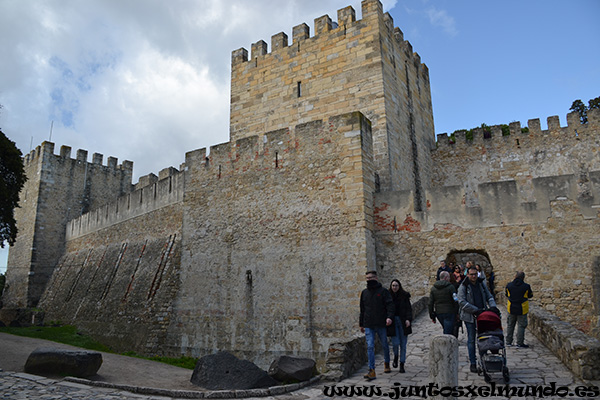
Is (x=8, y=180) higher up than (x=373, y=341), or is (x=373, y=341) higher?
(x=8, y=180)

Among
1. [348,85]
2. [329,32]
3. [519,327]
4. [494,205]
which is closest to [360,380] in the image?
[519,327]

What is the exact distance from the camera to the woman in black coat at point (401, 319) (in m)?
6.93

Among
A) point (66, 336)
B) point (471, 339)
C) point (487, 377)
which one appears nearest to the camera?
point (487, 377)

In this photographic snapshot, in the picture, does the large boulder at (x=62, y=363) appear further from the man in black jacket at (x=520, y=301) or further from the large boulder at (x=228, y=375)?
the man in black jacket at (x=520, y=301)

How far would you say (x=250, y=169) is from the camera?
1418 centimetres

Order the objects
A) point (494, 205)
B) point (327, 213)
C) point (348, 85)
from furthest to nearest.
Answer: point (348, 85) → point (327, 213) → point (494, 205)

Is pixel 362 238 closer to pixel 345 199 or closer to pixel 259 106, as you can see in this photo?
pixel 345 199

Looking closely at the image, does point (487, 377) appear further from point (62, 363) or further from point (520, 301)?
point (62, 363)

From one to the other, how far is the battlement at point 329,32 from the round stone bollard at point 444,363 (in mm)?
12291

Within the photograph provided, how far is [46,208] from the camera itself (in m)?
27.3

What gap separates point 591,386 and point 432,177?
48.5ft

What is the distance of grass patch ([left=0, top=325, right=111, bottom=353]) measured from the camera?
51.5 feet

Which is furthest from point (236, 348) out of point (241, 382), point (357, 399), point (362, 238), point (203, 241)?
point (357, 399)

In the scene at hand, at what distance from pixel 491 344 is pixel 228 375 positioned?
162 inches
